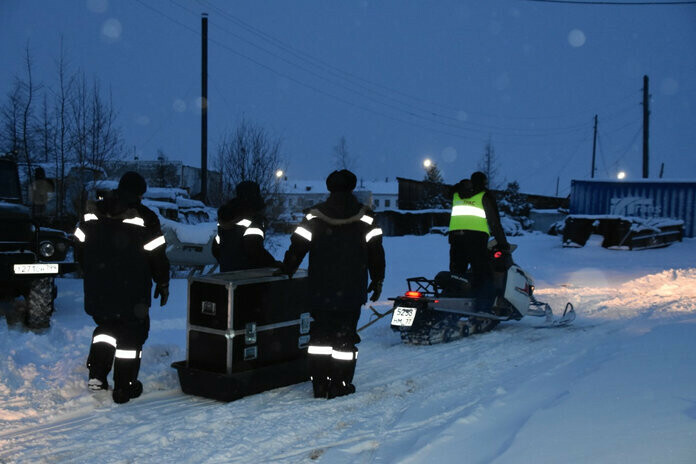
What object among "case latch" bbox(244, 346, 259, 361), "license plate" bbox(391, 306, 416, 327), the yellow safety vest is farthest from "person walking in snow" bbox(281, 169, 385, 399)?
the yellow safety vest

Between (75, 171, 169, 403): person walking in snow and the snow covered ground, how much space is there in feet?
0.85

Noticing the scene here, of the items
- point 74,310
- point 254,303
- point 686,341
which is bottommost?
point 74,310

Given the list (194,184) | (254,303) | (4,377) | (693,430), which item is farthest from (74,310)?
(194,184)

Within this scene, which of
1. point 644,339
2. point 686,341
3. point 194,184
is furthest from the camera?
point 194,184

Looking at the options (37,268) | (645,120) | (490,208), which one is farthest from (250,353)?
(645,120)

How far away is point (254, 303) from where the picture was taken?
206 inches

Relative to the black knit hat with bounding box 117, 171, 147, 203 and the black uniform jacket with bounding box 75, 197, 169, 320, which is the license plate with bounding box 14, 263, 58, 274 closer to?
the black uniform jacket with bounding box 75, 197, 169, 320

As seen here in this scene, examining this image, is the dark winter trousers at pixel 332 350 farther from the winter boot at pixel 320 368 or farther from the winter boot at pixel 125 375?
the winter boot at pixel 125 375

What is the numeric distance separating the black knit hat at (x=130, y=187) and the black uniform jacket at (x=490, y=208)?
4.08 m

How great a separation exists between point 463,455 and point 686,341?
3514 millimetres

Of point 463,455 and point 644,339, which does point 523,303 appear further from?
point 463,455

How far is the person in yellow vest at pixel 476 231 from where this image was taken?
25.7 feet

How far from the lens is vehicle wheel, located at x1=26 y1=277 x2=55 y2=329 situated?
840cm

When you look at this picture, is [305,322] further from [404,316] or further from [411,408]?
[404,316]
